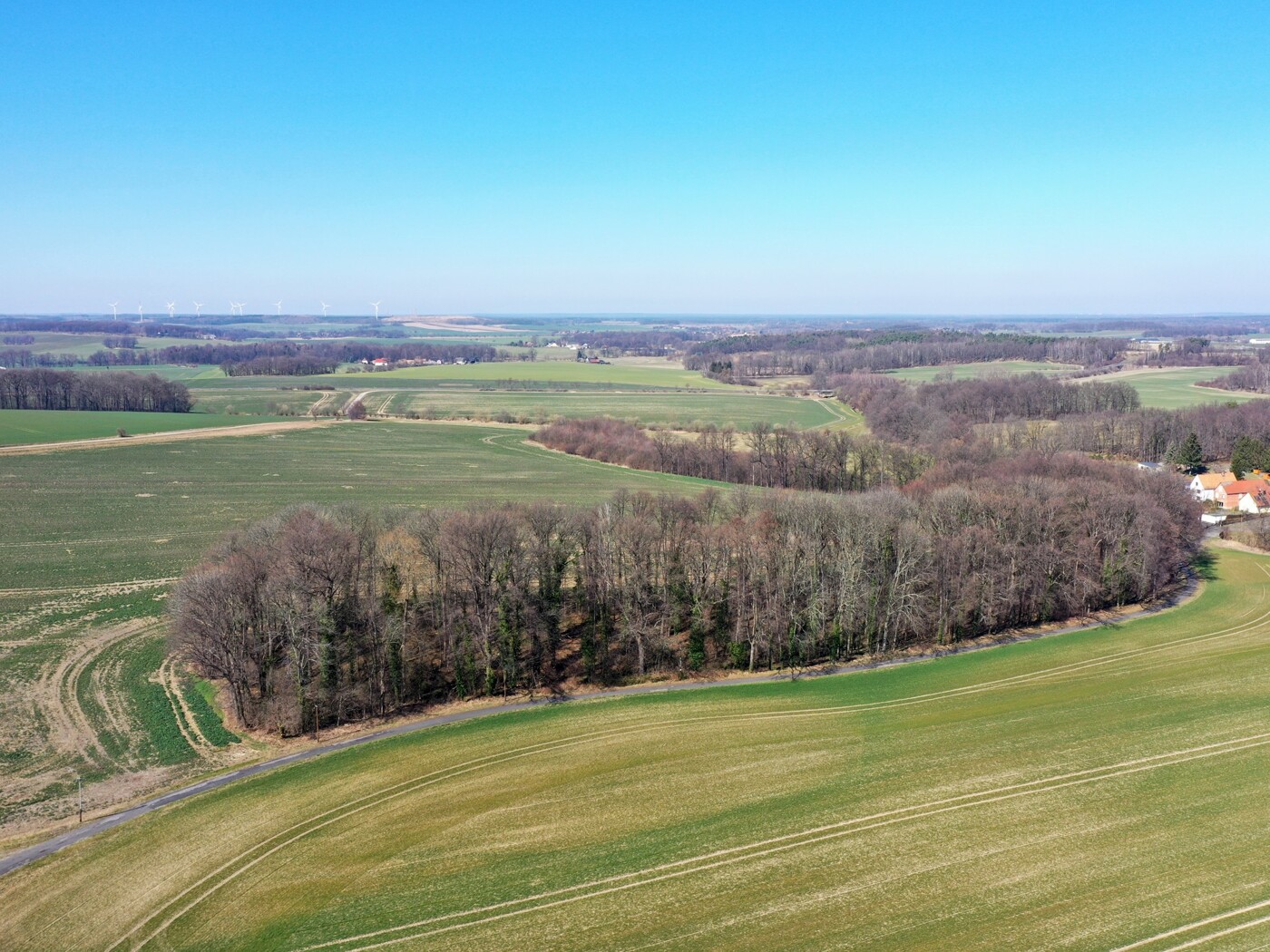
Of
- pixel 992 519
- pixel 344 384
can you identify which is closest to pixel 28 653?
pixel 992 519

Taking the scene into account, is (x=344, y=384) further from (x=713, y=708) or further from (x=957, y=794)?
(x=957, y=794)

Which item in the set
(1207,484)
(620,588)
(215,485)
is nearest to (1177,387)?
(1207,484)

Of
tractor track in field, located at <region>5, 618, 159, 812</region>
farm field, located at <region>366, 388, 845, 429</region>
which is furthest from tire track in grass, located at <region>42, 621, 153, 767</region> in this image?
farm field, located at <region>366, 388, 845, 429</region>

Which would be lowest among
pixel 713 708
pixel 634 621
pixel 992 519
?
pixel 713 708

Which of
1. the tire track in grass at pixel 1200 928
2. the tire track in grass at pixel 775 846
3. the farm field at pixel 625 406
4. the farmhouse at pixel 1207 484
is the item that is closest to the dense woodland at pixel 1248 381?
the farm field at pixel 625 406

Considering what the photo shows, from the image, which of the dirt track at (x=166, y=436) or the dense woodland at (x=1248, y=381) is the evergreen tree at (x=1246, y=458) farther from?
the dirt track at (x=166, y=436)

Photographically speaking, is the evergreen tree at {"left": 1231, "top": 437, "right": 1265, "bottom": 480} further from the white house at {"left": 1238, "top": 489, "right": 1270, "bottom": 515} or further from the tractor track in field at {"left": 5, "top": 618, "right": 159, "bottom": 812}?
the tractor track in field at {"left": 5, "top": 618, "right": 159, "bottom": 812}
